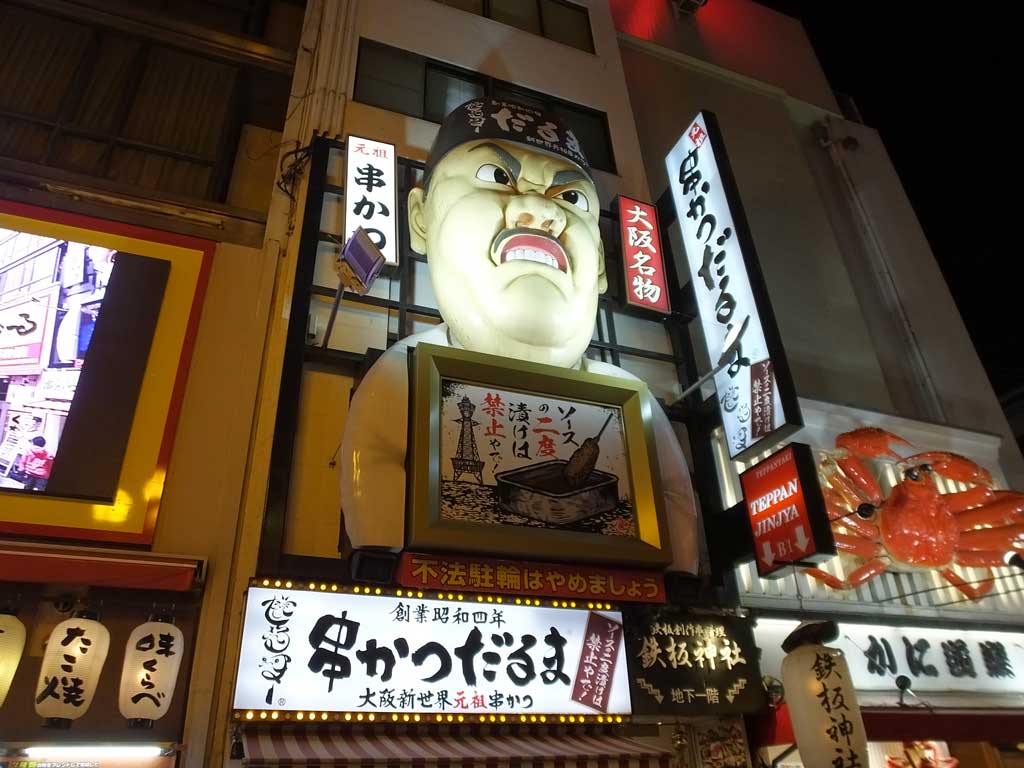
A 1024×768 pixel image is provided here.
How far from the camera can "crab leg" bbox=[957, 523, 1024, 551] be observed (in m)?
8.70

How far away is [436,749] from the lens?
5.24 meters

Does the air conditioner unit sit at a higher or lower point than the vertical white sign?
higher

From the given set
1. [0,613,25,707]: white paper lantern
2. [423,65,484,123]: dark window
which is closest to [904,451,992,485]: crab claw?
[423,65,484,123]: dark window

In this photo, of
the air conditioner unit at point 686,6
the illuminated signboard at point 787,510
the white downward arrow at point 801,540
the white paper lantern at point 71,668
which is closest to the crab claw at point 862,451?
the illuminated signboard at point 787,510

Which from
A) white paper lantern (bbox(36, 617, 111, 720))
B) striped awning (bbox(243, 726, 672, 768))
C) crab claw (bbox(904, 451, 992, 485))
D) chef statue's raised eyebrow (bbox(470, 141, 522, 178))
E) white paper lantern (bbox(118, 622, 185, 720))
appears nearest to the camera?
striped awning (bbox(243, 726, 672, 768))

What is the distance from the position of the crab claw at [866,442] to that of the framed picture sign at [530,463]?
3.44m

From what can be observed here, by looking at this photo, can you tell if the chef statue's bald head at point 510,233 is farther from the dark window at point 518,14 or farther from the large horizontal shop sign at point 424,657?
the dark window at point 518,14

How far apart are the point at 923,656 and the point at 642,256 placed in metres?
5.84

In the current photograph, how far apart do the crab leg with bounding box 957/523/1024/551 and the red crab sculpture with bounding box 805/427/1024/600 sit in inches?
0.5

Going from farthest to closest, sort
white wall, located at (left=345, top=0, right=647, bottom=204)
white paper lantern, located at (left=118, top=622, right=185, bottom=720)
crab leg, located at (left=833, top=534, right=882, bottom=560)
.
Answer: white wall, located at (left=345, top=0, right=647, bottom=204) < crab leg, located at (left=833, top=534, right=882, bottom=560) < white paper lantern, located at (left=118, top=622, right=185, bottom=720)

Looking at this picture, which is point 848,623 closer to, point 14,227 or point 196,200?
point 196,200

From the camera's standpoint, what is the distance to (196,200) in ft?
27.3

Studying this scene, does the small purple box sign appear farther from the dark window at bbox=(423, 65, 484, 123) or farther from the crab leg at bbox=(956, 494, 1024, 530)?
the crab leg at bbox=(956, 494, 1024, 530)

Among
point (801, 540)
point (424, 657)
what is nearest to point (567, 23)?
point (801, 540)
